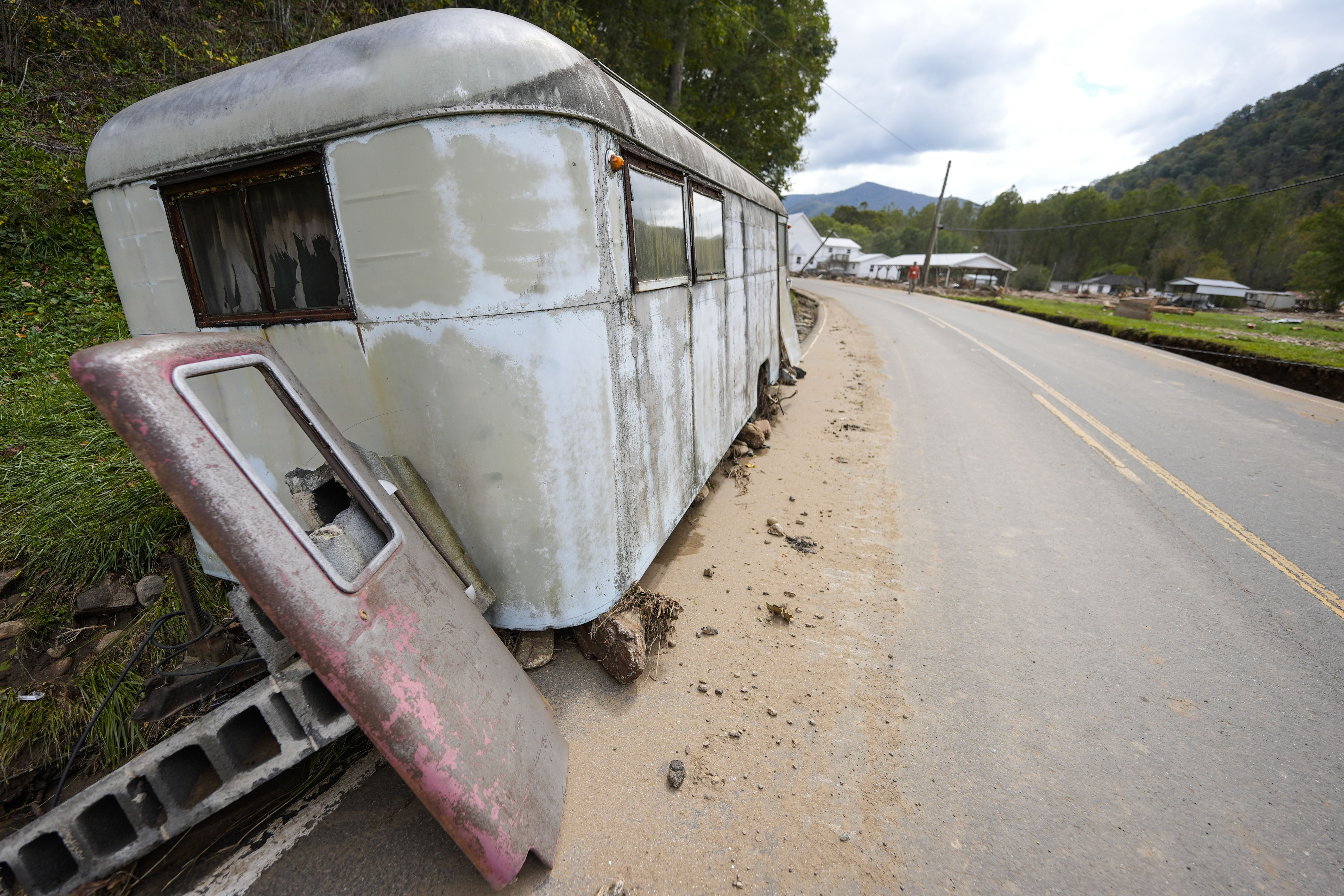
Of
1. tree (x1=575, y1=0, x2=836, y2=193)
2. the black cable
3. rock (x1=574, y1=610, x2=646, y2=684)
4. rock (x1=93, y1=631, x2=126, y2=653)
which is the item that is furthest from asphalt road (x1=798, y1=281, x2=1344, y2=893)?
tree (x1=575, y1=0, x2=836, y2=193)

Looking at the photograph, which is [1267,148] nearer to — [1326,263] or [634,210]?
[1326,263]

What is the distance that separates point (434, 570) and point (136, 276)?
266cm

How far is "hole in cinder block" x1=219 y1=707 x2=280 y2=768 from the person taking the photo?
2.03 metres

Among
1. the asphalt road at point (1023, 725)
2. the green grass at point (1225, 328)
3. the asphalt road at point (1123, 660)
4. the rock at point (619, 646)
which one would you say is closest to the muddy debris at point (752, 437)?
the asphalt road at point (1023, 725)

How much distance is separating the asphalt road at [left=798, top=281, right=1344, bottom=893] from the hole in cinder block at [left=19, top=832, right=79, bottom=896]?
10.0ft

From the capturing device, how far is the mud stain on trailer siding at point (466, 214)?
7.62 feet

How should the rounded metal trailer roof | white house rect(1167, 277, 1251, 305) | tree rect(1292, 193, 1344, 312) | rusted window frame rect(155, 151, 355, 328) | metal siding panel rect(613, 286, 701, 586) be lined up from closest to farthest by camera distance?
the rounded metal trailer roof → rusted window frame rect(155, 151, 355, 328) → metal siding panel rect(613, 286, 701, 586) → tree rect(1292, 193, 1344, 312) → white house rect(1167, 277, 1251, 305)

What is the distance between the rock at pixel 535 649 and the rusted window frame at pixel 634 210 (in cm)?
206

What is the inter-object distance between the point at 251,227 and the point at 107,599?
2.73m

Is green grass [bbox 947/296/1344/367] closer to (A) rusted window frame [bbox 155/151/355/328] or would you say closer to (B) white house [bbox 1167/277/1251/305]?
(B) white house [bbox 1167/277/1251/305]

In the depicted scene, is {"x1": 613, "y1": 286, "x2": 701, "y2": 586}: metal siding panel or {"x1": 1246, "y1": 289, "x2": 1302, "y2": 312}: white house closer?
{"x1": 613, "y1": 286, "x2": 701, "y2": 586}: metal siding panel

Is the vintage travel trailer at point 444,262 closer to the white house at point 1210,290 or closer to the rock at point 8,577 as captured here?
the rock at point 8,577

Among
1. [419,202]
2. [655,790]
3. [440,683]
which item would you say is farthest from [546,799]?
[419,202]

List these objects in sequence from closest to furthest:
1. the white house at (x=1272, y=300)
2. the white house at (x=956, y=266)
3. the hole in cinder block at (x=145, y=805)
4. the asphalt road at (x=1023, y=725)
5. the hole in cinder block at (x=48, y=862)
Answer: the hole in cinder block at (x=48, y=862)
the hole in cinder block at (x=145, y=805)
the asphalt road at (x=1023, y=725)
the white house at (x=1272, y=300)
the white house at (x=956, y=266)
